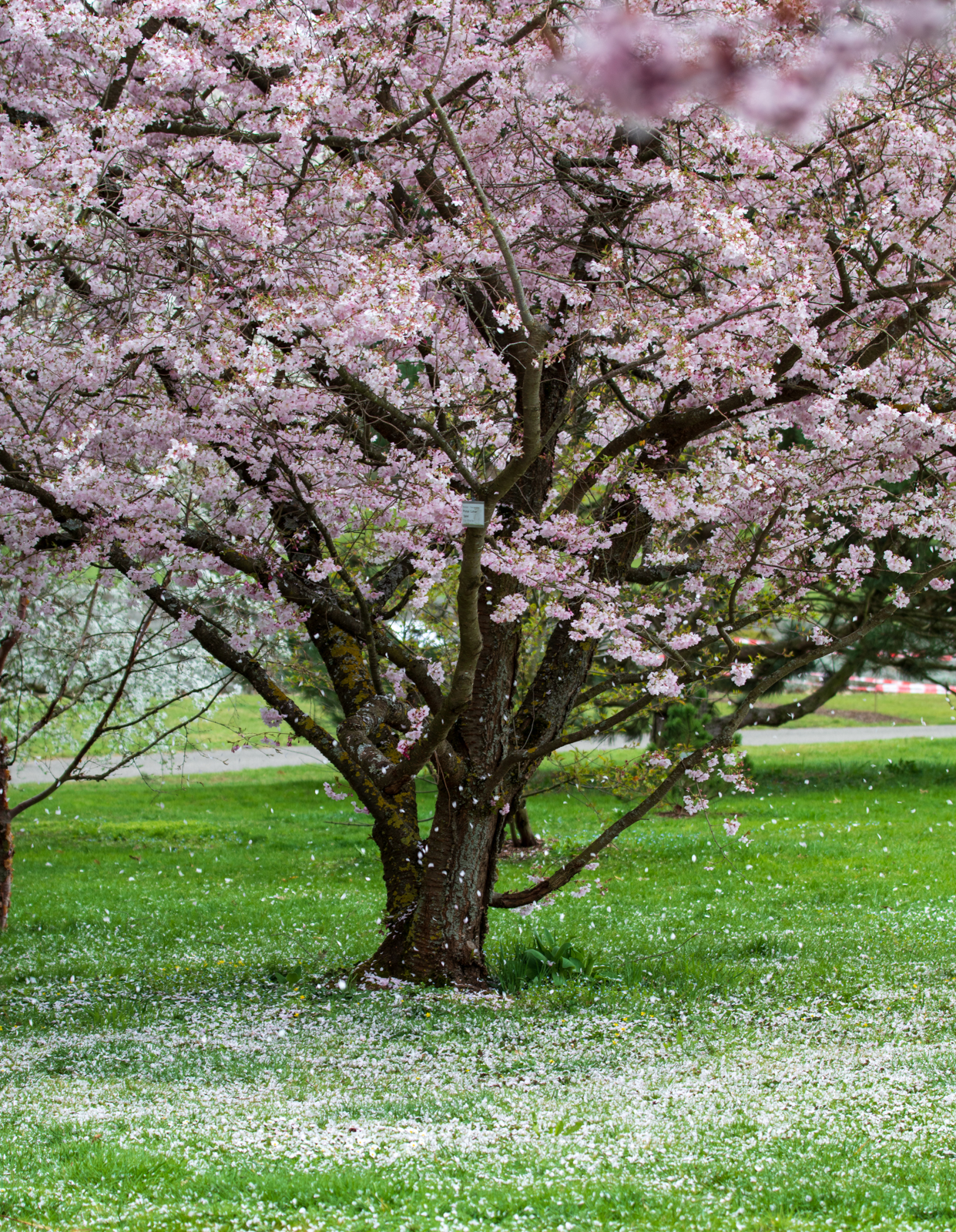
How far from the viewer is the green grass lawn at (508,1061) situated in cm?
376

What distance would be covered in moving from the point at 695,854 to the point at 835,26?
898cm

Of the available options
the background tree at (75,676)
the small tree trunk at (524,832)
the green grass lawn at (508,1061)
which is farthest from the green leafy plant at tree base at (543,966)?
the small tree trunk at (524,832)

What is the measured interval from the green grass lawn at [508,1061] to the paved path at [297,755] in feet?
35.6

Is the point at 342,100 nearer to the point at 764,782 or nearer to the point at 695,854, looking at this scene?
the point at 695,854

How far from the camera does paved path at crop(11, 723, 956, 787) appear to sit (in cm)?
2373

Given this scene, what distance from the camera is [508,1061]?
551 centimetres

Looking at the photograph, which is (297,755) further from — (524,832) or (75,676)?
(524,832)

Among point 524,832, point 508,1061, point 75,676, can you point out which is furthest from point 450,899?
point 75,676

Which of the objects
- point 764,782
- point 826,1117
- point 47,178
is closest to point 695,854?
point 764,782

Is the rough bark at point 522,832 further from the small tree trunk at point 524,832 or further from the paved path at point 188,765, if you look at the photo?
the paved path at point 188,765

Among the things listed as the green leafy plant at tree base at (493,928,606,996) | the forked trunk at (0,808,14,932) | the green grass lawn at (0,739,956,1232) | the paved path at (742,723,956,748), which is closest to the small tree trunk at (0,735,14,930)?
the forked trunk at (0,808,14,932)

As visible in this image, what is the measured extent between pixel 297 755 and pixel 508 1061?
21564 millimetres

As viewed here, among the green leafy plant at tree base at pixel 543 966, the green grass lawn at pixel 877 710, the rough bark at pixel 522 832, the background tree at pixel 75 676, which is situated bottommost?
the green leafy plant at tree base at pixel 543 966

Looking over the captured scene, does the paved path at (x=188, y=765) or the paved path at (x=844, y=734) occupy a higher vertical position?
the paved path at (x=188, y=765)
